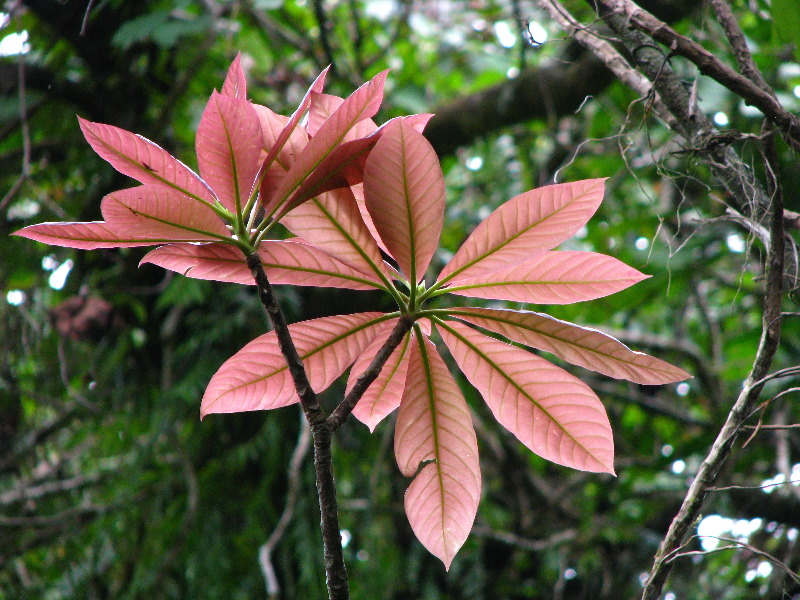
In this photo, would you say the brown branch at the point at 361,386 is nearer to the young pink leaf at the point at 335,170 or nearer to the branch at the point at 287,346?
the branch at the point at 287,346

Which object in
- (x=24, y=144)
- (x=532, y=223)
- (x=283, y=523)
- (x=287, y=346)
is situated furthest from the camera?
(x=24, y=144)

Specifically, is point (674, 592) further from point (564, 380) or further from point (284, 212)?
point (284, 212)

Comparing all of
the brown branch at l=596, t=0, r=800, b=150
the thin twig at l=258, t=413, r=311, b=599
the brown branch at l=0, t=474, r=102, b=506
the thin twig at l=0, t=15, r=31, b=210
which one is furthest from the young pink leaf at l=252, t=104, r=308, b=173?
the brown branch at l=0, t=474, r=102, b=506

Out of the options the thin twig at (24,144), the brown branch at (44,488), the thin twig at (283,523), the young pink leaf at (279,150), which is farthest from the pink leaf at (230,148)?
the brown branch at (44,488)

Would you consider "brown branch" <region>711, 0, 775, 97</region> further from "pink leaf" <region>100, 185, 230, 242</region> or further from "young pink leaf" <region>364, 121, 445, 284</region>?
"pink leaf" <region>100, 185, 230, 242</region>

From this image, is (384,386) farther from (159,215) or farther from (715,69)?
(715,69)

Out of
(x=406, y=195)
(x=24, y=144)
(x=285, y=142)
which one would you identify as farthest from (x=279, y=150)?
(x=24, y=144)

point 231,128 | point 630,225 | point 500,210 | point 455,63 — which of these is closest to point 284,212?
point 231,128
